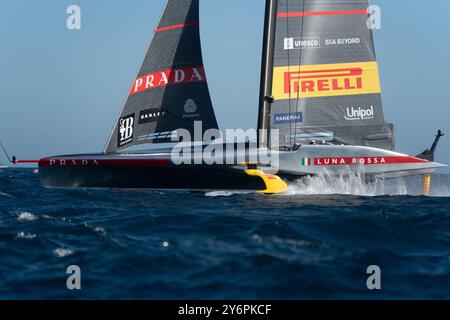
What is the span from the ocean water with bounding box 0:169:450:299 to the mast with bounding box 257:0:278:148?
4.20m

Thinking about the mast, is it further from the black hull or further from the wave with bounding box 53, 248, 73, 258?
the wave with bounding box 53, 248, 73, 258

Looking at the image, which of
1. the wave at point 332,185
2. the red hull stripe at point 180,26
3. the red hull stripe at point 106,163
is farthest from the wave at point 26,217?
the red hull stripe at point 180,26

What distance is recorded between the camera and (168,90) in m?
16.9

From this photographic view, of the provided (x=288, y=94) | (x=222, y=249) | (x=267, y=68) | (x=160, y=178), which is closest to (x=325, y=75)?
(x=288, y=94)

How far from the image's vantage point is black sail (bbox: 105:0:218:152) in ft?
55.3

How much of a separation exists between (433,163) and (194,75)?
25.2 feet

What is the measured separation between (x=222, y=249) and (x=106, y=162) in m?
8.94

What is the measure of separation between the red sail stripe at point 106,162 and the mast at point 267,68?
3225 mm

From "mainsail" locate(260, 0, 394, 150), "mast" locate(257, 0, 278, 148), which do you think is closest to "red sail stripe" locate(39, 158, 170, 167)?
"mast" locate(257, 0, 278, 148)

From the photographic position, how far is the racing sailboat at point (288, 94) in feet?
55.0

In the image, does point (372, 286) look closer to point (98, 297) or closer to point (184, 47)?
point (98, 297)

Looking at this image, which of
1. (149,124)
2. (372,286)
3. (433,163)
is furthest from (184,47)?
(372,286)

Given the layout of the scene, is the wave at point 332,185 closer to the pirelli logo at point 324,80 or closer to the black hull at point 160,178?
the black hull at point 160,178

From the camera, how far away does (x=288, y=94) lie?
17.2m
